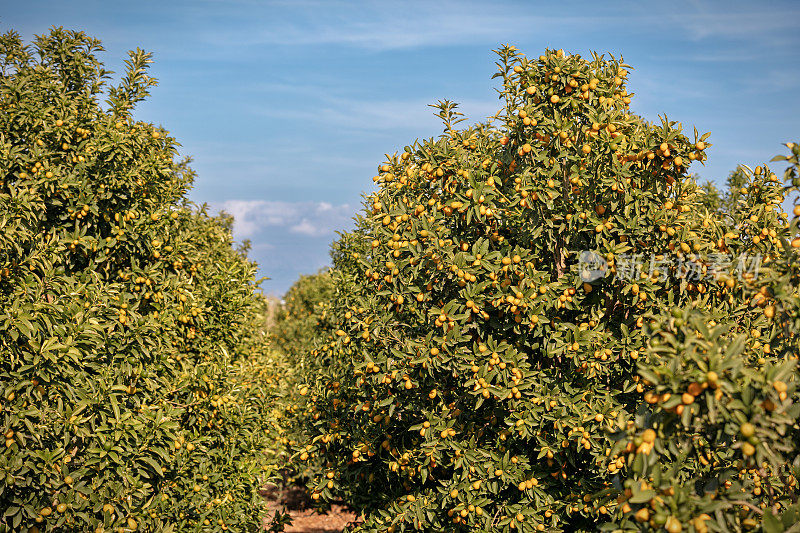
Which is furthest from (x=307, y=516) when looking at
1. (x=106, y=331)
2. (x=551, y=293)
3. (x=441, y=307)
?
(x=551, y=293)

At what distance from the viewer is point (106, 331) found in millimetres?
6230

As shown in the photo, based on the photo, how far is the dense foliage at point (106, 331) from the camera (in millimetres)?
5621

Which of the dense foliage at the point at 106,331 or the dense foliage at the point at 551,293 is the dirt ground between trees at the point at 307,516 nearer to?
the dense foliage at the point at 106,331

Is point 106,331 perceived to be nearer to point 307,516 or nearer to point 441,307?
point 441,307

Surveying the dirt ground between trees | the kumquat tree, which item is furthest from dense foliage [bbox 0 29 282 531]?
the dirt ground between trees

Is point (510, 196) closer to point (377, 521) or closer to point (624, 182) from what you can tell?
point (624, 182)

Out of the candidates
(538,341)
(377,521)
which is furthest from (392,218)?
(377,521)

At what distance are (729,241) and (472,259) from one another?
7.52 ft

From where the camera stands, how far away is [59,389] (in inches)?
225

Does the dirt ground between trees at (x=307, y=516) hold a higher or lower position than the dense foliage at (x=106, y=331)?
lower

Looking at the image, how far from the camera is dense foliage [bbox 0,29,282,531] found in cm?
562

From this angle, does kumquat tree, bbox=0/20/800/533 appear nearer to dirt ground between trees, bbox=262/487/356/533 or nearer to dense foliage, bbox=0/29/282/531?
dense foliage, bbox=0/29/282/531

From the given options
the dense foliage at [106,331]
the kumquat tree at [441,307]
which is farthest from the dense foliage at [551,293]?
the dense foliage at [106,331]

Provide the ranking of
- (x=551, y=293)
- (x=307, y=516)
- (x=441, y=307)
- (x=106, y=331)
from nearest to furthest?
(x=551, y=293)
(x=441, y=307)
(x=106, y=331)
(x=307, y=516)
